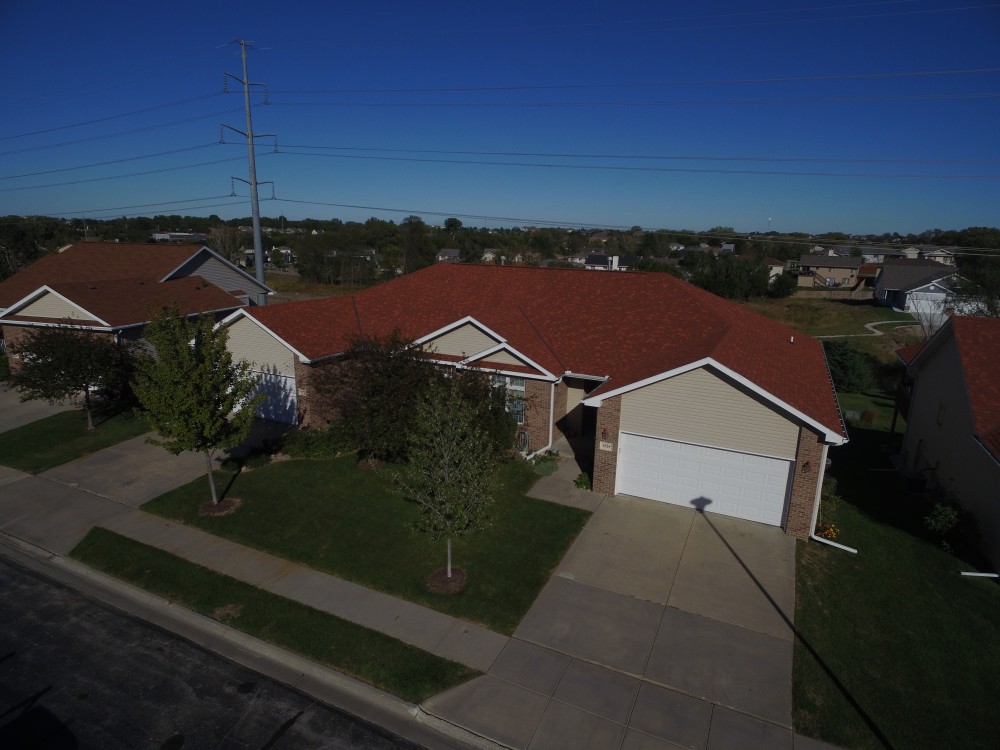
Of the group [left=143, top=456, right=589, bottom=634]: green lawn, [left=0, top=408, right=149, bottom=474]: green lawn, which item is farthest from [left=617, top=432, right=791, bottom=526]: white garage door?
[left=0, top=408, right=149, bottom=474]: green lawn

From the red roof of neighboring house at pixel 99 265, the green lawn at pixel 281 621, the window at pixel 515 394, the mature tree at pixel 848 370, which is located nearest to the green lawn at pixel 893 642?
the green lawn at pixel 281 621

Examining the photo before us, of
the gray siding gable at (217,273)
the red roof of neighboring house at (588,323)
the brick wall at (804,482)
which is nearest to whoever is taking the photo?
the brick wall at (804,482)

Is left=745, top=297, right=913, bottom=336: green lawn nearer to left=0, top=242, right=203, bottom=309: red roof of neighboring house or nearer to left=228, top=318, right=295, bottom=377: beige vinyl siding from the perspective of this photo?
left=228, top=318, right=295, bottom=377: beige vinyl siding

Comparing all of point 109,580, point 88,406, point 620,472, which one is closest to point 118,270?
point 88,406

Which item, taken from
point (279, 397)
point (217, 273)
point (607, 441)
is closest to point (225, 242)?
point (217, 273)

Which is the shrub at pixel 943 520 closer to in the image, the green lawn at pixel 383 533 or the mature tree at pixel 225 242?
the green lawn at pixel 383 533
